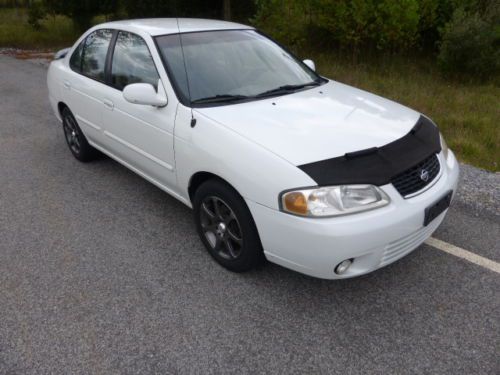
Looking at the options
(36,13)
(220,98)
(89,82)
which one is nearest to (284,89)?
(220,98)

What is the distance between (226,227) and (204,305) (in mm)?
531

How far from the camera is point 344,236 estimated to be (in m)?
2.34

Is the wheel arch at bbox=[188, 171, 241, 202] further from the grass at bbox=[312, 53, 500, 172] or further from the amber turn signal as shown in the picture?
the grass at bbox=[312, 53, 500, 172]

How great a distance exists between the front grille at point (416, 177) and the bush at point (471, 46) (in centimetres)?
574

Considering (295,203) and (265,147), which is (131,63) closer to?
(265,147)

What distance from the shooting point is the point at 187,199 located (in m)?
3.29

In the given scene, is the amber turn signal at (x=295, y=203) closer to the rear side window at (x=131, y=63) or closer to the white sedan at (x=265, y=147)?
the white sedan at (x=265, y=147)

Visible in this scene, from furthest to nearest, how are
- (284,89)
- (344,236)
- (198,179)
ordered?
(284,89) < (198,179) < (344,236)

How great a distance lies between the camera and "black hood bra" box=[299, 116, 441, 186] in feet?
7.93

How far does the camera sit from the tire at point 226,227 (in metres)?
2.73

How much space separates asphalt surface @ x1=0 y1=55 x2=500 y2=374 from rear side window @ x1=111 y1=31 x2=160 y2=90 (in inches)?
45.3

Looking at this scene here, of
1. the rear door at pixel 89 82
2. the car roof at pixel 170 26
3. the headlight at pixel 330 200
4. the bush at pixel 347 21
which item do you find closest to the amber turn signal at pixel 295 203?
the headlight at pixel 330 200

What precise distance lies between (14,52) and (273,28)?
343 inches

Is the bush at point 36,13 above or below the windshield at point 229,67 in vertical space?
below
